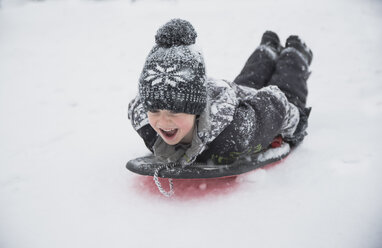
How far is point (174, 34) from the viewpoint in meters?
0.95

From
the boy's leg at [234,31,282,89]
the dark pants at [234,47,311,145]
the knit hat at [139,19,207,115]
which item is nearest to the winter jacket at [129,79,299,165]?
the knit hat at [139,19,207,115]

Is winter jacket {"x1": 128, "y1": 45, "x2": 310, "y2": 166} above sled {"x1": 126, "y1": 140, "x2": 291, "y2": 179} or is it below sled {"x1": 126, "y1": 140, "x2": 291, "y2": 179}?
above

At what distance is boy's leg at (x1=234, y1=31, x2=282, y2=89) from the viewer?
5.24 ft

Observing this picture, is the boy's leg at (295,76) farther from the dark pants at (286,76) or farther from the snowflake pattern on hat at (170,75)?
the snowflake pattern on hat at (170,75)

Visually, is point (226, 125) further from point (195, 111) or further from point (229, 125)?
point (195, 111)

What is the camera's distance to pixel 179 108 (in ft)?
3.12

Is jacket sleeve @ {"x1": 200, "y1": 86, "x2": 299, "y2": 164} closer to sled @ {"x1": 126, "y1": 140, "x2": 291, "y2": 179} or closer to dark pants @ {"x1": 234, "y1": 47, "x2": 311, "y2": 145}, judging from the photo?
sled @ {"x1": 126, "y1": 140, "x2": 291, "y2": 179}

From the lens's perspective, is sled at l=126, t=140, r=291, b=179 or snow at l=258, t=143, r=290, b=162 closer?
sled at l=126, t=140, r=291, b=179

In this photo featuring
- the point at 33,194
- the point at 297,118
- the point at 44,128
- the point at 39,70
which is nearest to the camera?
the point at 33,194

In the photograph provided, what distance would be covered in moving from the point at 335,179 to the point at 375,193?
0.44ft

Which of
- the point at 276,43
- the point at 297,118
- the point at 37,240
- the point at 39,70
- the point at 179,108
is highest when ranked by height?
the point at 276,43

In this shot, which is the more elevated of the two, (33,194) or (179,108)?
(179,108)

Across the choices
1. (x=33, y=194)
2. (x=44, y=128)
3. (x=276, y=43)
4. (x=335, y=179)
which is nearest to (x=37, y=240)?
(x=33, y=194)

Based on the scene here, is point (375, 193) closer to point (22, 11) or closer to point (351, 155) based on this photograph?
point (351, 155)
